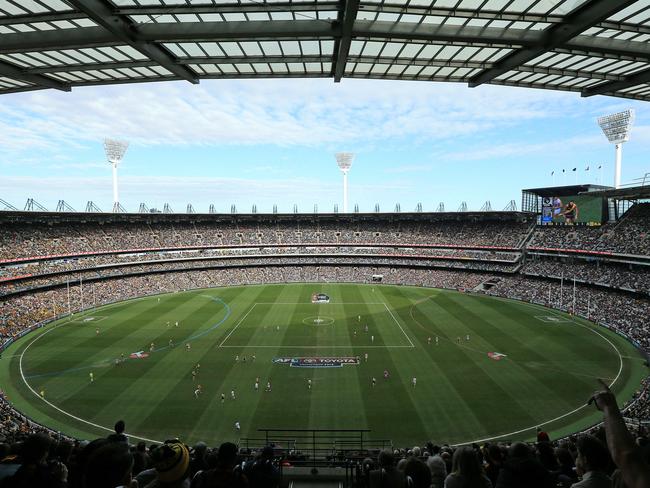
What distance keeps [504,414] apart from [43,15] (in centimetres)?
3370

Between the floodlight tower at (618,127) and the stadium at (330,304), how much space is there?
1.56 ft

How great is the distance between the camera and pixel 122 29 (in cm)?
1026

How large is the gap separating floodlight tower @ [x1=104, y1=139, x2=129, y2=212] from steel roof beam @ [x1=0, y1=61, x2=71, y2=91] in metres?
88.2

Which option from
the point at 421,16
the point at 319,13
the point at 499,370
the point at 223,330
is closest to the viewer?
the point at 319,13

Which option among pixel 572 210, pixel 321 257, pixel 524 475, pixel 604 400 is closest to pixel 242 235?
Answer: pixel 321 257

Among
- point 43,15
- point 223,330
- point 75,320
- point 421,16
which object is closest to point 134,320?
point 75,320

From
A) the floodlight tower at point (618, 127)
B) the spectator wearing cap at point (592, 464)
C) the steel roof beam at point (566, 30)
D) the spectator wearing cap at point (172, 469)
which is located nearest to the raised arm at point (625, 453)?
the spectator wearing cap at point (592, 464)

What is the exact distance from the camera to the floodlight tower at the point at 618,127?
79.7m

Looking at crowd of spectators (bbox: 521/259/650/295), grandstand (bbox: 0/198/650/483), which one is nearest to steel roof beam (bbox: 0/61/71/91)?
grandstand (bbox: 0/198/650/483)

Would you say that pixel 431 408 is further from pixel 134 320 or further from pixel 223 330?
pixel 134 320

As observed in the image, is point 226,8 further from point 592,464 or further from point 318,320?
point 318,320

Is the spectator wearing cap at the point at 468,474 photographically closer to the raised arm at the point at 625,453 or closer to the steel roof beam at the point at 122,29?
the raised arm at the point at 625,453

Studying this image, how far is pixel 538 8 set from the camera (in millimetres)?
10250

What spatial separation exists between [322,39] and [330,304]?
58806 millimetres
